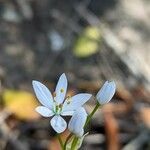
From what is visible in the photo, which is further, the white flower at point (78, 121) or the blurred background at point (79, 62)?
the blurred background at point (79, 62)

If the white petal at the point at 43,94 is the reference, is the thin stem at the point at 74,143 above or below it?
below

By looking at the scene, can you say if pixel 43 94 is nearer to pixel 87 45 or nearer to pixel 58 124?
pixel 58 124

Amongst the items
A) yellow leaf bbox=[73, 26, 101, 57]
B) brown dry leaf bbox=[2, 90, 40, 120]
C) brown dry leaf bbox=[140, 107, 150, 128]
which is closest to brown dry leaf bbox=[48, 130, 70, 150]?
brown dry leaf bbox=[2, 90, 40, 120]

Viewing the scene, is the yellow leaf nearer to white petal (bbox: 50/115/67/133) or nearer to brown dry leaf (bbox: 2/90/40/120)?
brown dry leaf (bbox: 2/90/40/120)

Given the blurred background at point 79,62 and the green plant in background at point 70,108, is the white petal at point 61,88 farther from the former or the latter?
the blurred background at point 79,62

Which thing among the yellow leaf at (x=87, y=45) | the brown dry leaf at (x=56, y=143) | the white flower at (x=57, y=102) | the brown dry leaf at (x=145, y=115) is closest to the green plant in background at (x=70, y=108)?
the white flower at (x=57, y=102)

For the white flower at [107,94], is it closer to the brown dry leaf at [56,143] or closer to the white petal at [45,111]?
the white petal at [45,111]

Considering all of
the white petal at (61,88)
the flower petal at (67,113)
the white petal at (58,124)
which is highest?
the white petal at (61,88)

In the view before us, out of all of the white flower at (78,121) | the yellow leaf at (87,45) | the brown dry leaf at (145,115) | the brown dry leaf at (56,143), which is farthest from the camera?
the yellow leaf at (87,45)

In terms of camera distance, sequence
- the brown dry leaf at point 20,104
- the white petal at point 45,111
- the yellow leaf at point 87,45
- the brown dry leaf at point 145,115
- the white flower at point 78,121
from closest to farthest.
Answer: the white flower at point 78,121
the white petal at point 45,111
the brown dry leaf at point 20,104
the brown dry leaf at point 145,115
the yellow leaf at point 87,45
